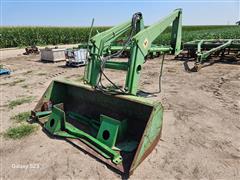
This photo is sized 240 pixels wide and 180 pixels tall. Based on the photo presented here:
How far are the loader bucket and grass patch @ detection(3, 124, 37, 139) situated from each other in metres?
0.21

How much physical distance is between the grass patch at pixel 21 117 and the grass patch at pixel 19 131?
33cm

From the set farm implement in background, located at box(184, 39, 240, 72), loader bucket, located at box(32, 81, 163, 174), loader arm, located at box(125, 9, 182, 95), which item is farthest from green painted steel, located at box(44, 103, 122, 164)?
farm implement in background, located at box(184, 39, 240, 72)

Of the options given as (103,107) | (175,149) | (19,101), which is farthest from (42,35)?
(175,149)

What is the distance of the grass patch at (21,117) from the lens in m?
4.25

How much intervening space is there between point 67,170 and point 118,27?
259 cm

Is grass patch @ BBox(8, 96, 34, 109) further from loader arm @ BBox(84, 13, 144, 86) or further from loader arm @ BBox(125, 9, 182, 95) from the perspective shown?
loader arm @ BBox(125, 9, 182, 95)

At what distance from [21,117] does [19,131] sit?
0.66 m

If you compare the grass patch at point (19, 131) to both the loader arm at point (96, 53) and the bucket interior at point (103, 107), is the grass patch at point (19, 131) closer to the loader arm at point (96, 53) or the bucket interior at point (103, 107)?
the bucket interior at point (103, 107)

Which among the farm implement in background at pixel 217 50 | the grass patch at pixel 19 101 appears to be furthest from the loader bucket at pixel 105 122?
the farm implement in background at pixel 217 50

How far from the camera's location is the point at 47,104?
4203mm

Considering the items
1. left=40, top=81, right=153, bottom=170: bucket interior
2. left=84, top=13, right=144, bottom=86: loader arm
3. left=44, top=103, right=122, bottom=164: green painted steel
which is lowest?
left=44, top=103, right=122, bottom=164: green painted steel

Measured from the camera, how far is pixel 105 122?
3.21 metres

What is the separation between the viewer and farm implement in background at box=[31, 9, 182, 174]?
9.48 ft

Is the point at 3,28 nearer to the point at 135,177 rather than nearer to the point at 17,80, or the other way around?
the point at 17,80
